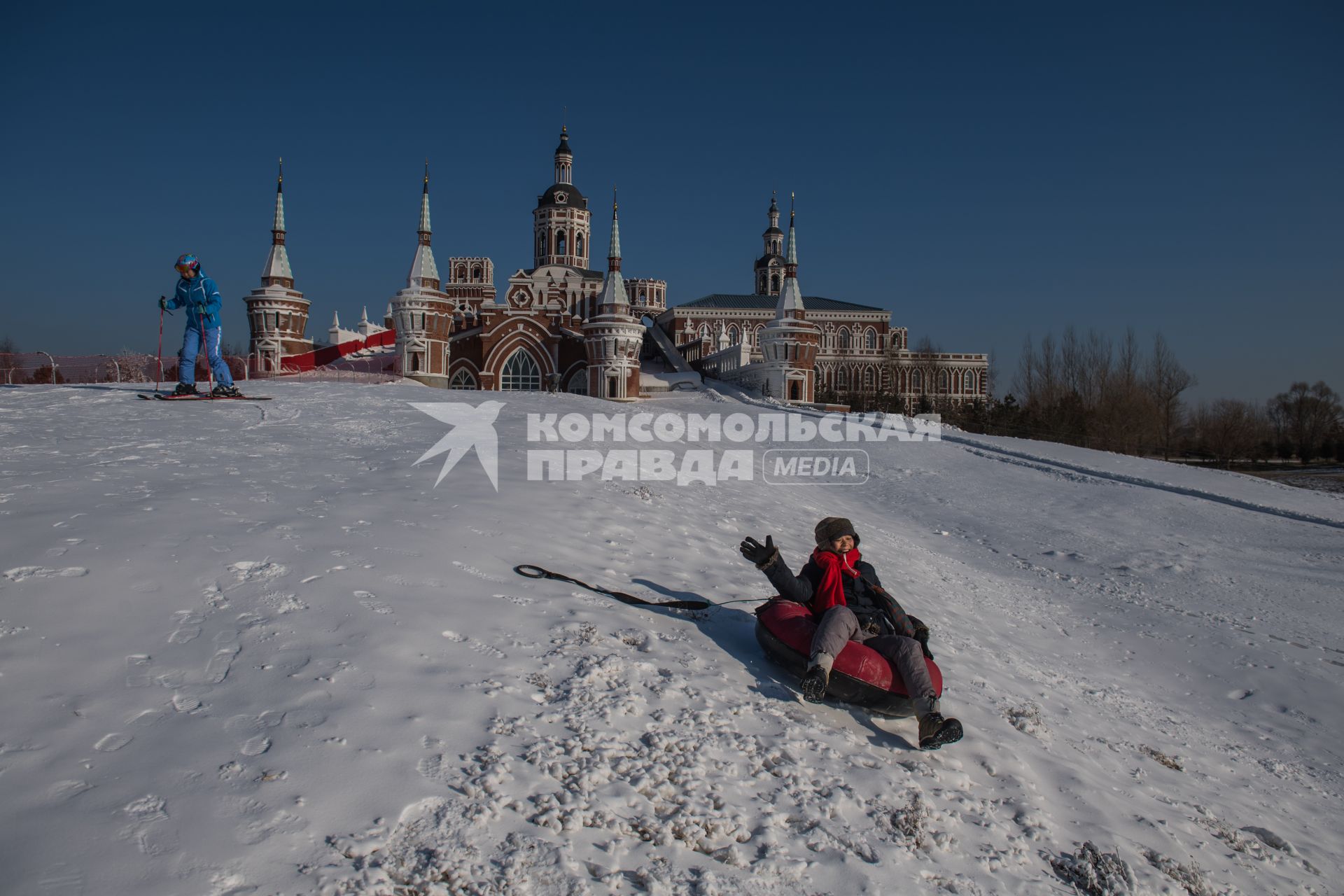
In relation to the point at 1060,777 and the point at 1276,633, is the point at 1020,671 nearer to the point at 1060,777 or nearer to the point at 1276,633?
the point at 1060,777

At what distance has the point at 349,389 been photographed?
19.5 metres

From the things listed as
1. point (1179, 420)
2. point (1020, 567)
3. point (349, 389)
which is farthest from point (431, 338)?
point (1179, 420)

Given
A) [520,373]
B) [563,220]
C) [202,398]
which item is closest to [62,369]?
[202,398]

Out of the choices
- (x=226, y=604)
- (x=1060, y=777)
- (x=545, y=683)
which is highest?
(x=226, y=604)

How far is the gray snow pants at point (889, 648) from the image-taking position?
452 centimetres

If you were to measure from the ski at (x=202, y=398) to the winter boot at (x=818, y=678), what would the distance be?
13.8m

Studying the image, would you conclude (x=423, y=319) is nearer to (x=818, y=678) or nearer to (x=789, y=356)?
(x=789, y=356)

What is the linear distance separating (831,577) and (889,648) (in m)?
0.62

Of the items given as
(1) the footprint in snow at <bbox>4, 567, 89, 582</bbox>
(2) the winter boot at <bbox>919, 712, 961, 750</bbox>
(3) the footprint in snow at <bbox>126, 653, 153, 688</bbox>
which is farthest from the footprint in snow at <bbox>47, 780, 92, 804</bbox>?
(2) the winter boot at <bbox>919, 712, 961, 750</bbox>

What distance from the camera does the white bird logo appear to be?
9.68m

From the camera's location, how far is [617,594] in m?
5.79

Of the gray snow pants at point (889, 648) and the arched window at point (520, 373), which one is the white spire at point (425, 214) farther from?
the gray snow pants at point (889, 648)

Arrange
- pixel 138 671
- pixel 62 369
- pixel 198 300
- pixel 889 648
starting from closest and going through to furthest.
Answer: pixel 138 671 < pixel 889 648 < pixel 198 300 < pixel 62 369

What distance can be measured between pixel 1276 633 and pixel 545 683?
305 inches
